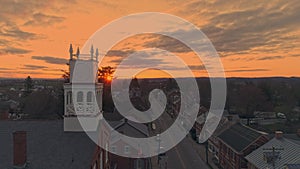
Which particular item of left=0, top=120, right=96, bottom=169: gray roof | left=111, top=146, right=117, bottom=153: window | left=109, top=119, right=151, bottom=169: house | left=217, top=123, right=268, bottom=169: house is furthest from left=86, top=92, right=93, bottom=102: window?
left=217, top=123, right=268, bottom=169: house

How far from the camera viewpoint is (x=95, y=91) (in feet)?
73.4

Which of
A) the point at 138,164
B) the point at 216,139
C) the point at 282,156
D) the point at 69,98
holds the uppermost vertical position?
the point at 69,98

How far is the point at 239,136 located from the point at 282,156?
1137 cm

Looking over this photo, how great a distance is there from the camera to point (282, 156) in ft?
101

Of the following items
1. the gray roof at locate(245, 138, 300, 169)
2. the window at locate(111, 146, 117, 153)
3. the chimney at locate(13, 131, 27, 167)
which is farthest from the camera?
the window at locate(111, 146, 117, 153)

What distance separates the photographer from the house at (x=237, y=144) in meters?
37.4

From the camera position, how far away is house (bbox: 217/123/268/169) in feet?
123

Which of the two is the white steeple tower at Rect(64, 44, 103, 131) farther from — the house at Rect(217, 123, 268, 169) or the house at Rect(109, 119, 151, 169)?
the house at Rect(217, 123, 268, 169)

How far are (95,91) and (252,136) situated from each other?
23739 millimetres

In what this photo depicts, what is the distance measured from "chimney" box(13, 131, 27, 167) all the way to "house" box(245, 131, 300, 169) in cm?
1865

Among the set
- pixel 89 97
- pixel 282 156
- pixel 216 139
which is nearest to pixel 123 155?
pixel 89 97

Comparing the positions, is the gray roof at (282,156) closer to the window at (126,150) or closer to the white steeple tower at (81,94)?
the window at (126,150)

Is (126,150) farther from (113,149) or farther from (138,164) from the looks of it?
A: (138,164)

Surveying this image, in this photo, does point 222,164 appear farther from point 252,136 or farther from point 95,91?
point 95,91
